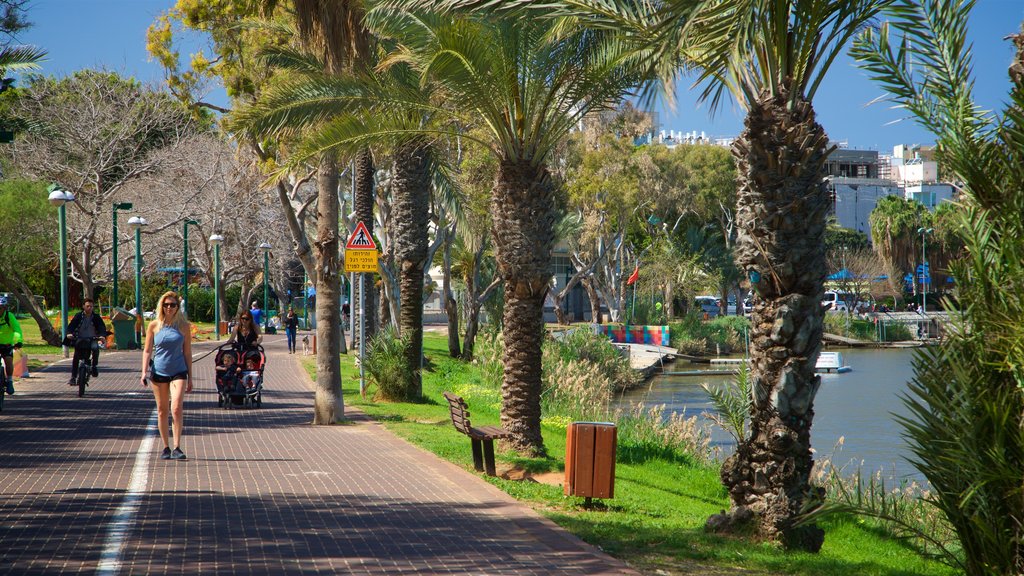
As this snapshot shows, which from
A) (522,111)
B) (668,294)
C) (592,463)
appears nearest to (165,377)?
(592,463)

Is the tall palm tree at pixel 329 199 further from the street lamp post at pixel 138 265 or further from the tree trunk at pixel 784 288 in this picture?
the street lamp post at pixel 138 265

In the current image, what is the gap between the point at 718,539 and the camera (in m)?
7.83

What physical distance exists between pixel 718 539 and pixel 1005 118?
3700 millimetres

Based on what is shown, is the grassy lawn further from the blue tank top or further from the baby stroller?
the blue tank top

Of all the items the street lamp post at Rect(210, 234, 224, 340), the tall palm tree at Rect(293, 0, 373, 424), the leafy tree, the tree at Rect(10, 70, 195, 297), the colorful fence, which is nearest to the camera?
the tall palm tree at Rect(293, 0, 373, 424)

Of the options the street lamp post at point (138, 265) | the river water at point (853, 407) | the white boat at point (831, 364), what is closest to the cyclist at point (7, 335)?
the river water at point (853, 407)

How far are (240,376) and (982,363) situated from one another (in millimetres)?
13313

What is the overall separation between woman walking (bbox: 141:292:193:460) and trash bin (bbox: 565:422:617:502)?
169 inches

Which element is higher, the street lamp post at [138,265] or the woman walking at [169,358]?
the street lamp post at [138,265]

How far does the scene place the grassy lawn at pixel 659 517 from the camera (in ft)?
23.7

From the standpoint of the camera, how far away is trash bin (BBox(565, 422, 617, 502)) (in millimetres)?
9164

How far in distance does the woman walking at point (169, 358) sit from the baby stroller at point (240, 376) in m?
6.09

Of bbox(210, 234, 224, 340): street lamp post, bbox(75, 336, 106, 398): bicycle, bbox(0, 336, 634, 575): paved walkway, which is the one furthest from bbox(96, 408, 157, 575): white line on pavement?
bbox(210, 234, 224, 340): street lamp post

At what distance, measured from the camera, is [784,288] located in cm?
777
